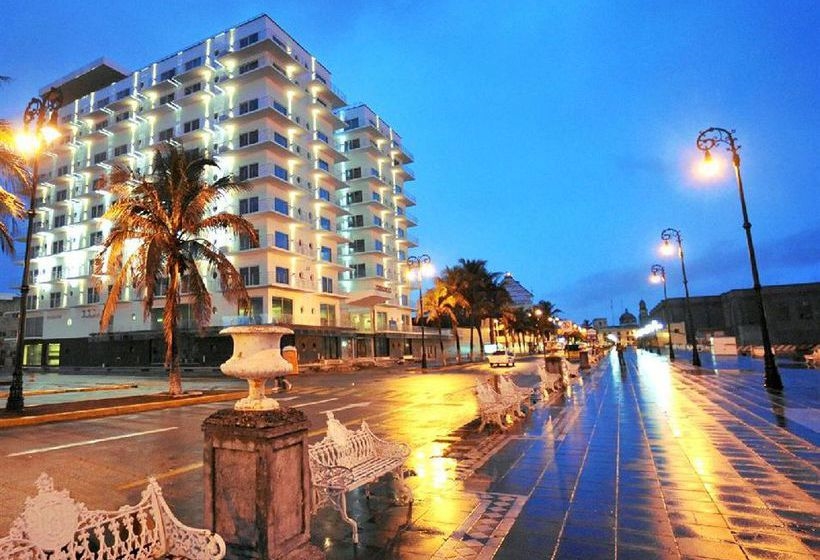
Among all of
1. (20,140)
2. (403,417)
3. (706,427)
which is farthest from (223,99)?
(706,427)

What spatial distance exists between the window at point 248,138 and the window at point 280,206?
5.97 m

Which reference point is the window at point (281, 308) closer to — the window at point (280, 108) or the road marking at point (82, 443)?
the window at point (280, 108)

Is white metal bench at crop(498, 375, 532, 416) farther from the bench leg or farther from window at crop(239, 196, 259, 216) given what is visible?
window at crop(239, 196, 259, 216)

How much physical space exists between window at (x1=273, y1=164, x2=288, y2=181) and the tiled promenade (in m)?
38.7

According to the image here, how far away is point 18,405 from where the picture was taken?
13.2 m

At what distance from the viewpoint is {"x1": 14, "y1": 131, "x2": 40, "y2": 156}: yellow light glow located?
1393 cm

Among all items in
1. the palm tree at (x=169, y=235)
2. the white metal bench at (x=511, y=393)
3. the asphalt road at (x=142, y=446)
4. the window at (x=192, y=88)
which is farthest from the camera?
the window at (x=192, y=88)

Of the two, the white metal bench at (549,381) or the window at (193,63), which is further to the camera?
the window at (193,63)

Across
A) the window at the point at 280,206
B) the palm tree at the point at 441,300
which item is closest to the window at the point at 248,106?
the window at the point at 280,206

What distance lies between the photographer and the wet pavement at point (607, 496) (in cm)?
398

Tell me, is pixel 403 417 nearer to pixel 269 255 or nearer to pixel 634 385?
pixel 634 385

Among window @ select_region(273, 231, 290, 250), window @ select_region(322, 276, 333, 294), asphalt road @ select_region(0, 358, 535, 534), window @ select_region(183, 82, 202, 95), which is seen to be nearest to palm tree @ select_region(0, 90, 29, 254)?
asphalt road @ select_region(0, 358, 535, 534)

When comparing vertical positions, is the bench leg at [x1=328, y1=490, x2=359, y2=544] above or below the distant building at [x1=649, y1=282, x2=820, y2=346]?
below

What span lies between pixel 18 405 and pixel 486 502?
1421 centimetres
